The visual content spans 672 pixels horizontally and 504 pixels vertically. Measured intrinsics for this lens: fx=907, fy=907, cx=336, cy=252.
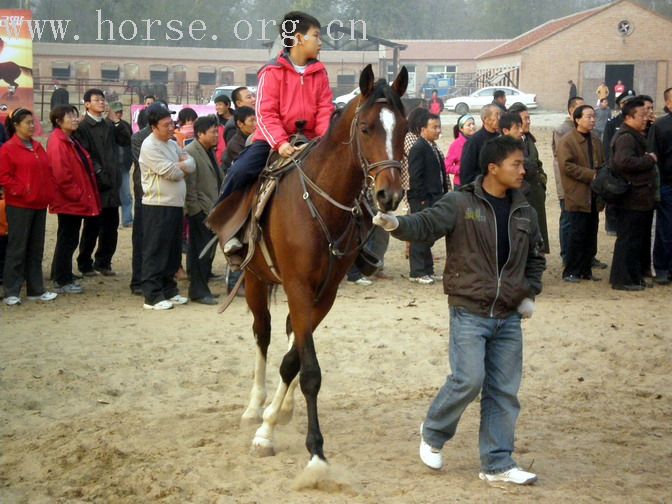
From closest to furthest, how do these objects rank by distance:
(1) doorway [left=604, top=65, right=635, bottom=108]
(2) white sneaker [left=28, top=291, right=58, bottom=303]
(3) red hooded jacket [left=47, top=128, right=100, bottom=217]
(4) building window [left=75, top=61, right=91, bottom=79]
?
1. (2) white sneaker [left=28, top=291, right=58, bottom=303]
2. (3) red hooded jacket [left=47, top=128, right=100, bottom=217]
3. (1) doorway [left=604, top=65, right=635, bottom=108]
4. (4) building window [left=75, top=61, right=91, bottom=79]

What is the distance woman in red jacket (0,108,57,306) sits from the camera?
441 inches

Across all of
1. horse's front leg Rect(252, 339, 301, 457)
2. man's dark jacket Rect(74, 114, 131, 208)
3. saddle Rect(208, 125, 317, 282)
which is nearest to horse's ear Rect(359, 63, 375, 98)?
saddle Rect(208, 125, 317, 282)

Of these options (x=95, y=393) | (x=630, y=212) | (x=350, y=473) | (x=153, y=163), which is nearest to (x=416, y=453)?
(x=350, y=473)

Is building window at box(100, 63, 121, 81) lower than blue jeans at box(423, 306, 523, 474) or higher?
higher

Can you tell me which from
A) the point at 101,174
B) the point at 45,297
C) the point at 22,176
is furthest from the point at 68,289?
the point at 101,174

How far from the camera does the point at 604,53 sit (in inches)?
2253

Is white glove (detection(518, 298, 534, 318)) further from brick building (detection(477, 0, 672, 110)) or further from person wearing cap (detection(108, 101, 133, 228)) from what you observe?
brick building (detection(477, 0, 672, 110))

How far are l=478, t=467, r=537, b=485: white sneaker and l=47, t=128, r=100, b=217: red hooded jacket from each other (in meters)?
7.83

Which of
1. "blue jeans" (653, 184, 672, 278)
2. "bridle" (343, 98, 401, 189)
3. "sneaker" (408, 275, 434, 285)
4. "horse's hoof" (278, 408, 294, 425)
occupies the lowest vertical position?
"horse's hoof" (278, 408, 294, 425)

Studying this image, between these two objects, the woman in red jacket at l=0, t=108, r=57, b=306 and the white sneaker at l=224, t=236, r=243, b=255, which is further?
the woman in red jacket at l=0, t=108, r=57, b=306

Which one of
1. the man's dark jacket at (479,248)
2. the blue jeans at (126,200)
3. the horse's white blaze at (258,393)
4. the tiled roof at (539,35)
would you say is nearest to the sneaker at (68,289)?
the horse's white blaze at (258,393)

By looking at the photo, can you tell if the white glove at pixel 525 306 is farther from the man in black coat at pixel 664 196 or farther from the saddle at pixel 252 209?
the man in black coat at pixel 664 196

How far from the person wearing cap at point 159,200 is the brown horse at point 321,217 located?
4437 millimetres

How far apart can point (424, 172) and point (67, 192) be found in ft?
16.1
